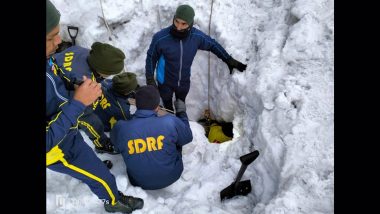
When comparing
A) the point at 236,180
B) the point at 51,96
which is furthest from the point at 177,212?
the point at 51,96

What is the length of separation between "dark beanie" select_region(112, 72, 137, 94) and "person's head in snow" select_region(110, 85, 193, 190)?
845mm

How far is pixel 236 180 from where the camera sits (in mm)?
3393

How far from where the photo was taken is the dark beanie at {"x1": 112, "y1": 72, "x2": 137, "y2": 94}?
4.12 metres

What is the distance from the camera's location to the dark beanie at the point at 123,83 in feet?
13.5

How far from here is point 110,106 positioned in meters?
4.28

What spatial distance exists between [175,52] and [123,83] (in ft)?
2.91

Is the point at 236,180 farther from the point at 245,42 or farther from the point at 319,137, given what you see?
the point at 245,42

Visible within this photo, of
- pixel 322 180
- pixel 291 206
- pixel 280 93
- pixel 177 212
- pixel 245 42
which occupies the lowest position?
pixel 177 212

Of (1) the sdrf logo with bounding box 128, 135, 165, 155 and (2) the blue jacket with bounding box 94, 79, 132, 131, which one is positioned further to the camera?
(2) the blue jacket with bounding box 94, 79, 132, 131

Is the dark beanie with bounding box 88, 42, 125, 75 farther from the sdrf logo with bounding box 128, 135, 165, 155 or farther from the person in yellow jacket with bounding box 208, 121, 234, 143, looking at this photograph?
the person in yellow jacket with bounding box 208, 121, 234, 143

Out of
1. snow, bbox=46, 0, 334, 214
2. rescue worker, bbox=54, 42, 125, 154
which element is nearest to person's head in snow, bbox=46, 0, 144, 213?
snow, bbox=46, 0, 334, 214

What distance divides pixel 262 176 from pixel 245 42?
219 centimetres

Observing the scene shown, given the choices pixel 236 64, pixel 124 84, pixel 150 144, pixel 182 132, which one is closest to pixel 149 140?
pixel 150 144

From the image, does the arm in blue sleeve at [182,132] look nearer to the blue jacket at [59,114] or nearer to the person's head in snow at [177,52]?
the blue jacket at [59,114]
